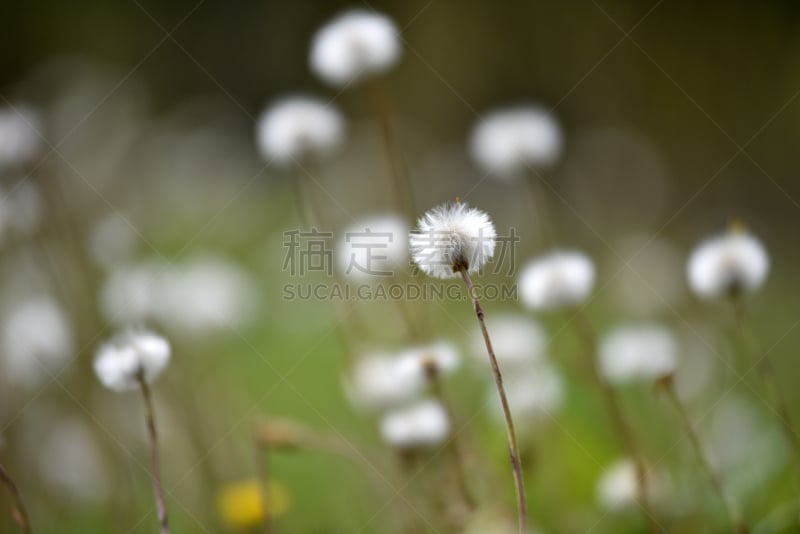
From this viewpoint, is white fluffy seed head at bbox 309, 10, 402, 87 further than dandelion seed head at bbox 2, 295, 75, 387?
No

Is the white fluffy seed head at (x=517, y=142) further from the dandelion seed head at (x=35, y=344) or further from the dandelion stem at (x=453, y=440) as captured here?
the dandelion seed head at (x=35, y=344)

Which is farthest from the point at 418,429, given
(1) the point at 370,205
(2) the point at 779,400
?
(1) the point at 370,205

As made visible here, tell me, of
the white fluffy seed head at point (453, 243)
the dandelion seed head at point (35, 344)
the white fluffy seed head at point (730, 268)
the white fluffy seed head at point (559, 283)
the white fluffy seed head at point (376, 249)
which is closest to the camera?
the white fluffy seed head at point (453, 243)

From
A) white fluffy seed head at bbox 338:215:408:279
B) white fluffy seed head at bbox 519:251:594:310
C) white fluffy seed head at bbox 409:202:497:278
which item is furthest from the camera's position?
white fluffy seed head at bbox 338:215:408:279

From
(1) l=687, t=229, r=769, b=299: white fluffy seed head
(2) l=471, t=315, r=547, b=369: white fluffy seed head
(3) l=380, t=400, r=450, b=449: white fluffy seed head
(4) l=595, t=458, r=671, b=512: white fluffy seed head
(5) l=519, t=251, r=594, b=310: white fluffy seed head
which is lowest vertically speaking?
Answer: (4) l=595, t=458, r=671, b=512: white fluffy seed head

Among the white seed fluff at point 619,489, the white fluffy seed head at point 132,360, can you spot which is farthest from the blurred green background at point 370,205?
the white fluffy seed head at point 132,360

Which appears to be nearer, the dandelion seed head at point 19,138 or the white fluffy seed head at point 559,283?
the white fluffy seed head at point 559,283

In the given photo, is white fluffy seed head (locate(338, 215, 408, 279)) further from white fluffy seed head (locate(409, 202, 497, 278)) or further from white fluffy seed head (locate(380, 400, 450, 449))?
white fluffy seed head (locate(409, 202, 497, 278))

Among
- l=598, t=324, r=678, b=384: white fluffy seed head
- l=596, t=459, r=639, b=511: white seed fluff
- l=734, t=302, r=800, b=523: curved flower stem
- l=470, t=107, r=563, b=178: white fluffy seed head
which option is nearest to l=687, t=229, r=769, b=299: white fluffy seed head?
l=734, t=302, r=800, b=523: curved flower stem
